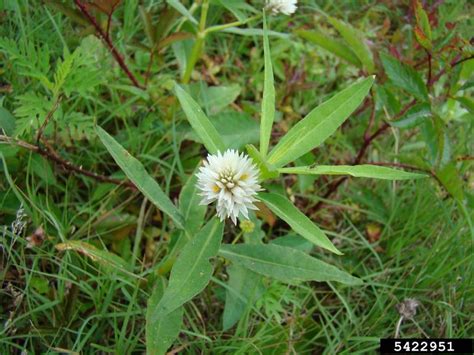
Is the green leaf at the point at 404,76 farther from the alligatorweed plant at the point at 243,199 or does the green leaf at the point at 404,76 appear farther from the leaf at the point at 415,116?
the alligatorweed plant at the point at 243,199

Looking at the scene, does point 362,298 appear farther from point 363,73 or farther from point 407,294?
point 363,73

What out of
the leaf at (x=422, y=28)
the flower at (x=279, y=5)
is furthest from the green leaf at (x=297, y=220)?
the flower at (x=279, y=5)

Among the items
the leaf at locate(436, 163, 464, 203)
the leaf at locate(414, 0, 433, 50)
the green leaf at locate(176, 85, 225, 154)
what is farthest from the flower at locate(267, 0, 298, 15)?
the leaf at locate(436, 163, 464, 203)

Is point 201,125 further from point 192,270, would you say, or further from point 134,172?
point 192,270

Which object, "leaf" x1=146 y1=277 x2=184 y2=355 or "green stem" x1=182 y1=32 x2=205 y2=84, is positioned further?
"green stem" x1=182 y1=32 x2=205 y2=84

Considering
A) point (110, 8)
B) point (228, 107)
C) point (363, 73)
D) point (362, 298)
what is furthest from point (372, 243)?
point (110, 8)

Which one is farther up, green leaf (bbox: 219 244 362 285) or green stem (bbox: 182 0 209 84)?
green stem (bbox: 182 0 209 84)

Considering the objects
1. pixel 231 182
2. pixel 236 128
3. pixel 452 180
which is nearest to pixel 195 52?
pixel 236 128

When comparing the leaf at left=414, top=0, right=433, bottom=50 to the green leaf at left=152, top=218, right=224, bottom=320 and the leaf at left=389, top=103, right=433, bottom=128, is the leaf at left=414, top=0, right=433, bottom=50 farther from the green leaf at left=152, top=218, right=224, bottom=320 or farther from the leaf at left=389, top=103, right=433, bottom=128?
the green leaf at left=152, top=218, right=224, bottom=320
